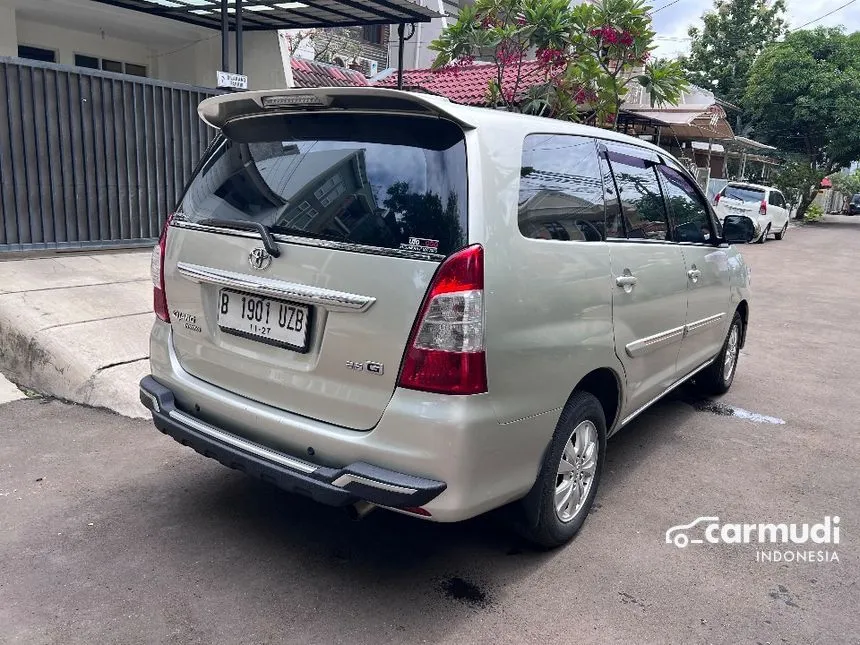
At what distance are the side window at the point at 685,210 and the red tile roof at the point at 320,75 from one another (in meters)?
10.2

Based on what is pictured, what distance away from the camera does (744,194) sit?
66.5 ft

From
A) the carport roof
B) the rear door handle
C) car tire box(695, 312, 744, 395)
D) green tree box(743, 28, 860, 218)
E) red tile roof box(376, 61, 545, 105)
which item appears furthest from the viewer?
green tree box(743, 28, 860, 218)

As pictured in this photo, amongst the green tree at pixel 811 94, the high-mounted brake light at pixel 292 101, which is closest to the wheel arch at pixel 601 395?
the high-mounted brake light at pixel 292 101

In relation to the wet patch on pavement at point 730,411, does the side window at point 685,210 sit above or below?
above

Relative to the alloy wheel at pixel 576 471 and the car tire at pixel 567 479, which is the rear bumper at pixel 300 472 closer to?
the car tire at pixel 567 479

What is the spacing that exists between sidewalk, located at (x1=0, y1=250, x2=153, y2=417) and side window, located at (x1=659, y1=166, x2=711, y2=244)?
3476 millimetres

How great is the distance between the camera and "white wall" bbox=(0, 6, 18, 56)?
9.38 m

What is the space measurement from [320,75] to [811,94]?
72.4 ft

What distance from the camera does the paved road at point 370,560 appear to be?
2633mm

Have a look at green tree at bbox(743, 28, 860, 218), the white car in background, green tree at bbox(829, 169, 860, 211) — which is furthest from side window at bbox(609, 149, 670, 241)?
green tree at bbox(829, 169, 860, 211)

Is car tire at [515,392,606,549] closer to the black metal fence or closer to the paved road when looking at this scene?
the paved road

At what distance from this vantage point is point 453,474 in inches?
96.3

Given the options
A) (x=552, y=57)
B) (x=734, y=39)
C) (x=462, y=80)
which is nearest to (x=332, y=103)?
(x=552, y=57)

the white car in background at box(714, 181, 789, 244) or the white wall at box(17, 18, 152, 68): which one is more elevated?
the white wall at box(17, 18, 152, 68)
